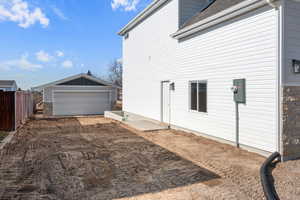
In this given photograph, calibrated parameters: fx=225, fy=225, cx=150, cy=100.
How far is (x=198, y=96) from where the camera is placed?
869 centimetres

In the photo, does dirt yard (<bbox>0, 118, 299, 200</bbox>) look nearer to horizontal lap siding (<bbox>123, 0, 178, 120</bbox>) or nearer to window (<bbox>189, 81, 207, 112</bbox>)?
window (<bbox>189, 81, 207, 112</bbox>)

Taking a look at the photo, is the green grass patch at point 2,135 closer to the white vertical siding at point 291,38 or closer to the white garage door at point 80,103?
the white garage door at point 80,103

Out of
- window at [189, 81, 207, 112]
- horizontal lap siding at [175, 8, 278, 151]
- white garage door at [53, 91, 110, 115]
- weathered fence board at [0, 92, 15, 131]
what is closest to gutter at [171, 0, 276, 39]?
horizontal lap siding at [175, 8, 278, 151]

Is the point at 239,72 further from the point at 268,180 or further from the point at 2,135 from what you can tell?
the point at 2,135

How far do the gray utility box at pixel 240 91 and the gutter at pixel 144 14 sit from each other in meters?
6.41

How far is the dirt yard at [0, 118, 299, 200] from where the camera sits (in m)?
3.88

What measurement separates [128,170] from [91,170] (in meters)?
0.83

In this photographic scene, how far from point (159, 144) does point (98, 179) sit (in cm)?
336

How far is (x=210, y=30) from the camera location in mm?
8000

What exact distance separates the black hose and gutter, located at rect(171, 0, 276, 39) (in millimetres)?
3821

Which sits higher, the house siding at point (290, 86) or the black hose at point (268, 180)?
the house siding at point (290, 86)

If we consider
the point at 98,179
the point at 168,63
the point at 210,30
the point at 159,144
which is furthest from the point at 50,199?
the point at 168,63

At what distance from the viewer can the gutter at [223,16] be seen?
20.1ft

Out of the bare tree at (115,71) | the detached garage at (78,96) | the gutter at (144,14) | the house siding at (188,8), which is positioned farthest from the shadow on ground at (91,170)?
the bare tree at (115,71)
